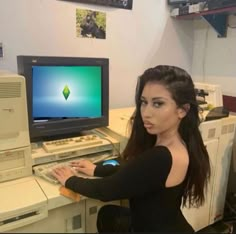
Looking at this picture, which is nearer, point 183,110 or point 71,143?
point 183,110

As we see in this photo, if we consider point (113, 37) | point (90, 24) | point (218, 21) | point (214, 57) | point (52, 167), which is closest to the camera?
point (52, 167)

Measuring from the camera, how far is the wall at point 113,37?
5.10 ft

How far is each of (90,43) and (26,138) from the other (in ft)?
3.13

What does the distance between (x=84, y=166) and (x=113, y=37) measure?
110 cm

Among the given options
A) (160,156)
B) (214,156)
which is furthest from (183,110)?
(214,156)

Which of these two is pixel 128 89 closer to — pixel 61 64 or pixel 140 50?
pixel 140 50

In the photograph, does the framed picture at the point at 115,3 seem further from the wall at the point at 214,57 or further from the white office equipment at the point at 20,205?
the white office equipment at the point at 20,205

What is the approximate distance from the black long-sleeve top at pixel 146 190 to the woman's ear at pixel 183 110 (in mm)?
176

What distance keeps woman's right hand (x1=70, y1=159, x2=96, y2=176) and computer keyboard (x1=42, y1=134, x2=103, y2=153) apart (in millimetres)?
94

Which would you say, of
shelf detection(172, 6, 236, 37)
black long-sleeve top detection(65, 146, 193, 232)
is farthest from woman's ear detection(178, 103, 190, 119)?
shelf detection(172, 6, 236, 37)

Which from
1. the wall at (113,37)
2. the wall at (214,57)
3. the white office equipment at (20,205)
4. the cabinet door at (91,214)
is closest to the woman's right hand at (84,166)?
the white office equipment at (20,205)

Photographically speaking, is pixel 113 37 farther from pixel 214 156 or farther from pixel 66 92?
pixel 214 156

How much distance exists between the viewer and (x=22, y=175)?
1.15 m

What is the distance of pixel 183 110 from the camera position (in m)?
1.02
